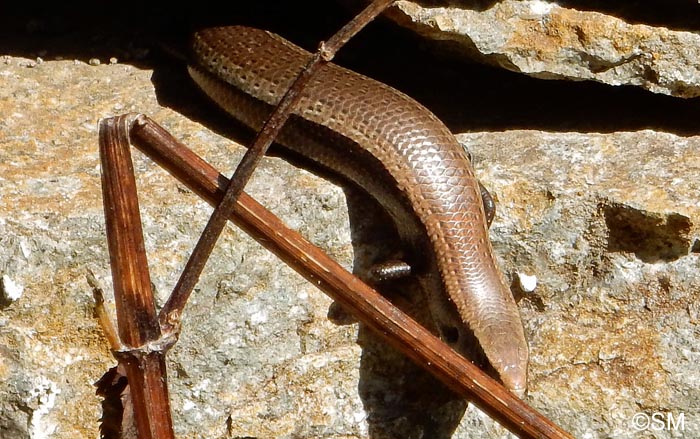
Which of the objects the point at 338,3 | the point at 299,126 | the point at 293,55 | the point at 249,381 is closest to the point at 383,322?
the point at 249,381

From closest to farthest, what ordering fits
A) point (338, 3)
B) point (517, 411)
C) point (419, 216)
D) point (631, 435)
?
point (517, 411) < point (631, 435) < point (419, 216) < point (338, 3)

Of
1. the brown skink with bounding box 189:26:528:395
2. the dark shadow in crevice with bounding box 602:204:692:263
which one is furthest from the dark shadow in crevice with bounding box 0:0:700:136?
the dark shadow in crevice with bounding box 602:204:692:263

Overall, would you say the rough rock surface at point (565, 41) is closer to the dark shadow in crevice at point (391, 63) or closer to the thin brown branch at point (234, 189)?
the dark shadow in crevice at point (391, 63)

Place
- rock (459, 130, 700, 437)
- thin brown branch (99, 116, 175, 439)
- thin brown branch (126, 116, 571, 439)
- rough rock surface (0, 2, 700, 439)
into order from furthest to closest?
rock (459, 130, 700, 437) → rough rock surface (0, 2, 700, 439) → thin brown branch (126, 116, 571, 439) → thin brown branch (99, 116, 175, 439)

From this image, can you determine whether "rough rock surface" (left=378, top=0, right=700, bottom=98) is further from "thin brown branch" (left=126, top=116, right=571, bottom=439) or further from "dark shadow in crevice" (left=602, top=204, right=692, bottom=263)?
"thin brown branch" (left=126, top=116, right=571, bottom=439)

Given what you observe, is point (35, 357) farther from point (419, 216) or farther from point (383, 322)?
point (383, 322)

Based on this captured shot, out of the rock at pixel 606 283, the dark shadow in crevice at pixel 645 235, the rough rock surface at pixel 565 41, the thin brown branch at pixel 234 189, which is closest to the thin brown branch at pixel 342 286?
the thin brown branch at pixel 234 189
